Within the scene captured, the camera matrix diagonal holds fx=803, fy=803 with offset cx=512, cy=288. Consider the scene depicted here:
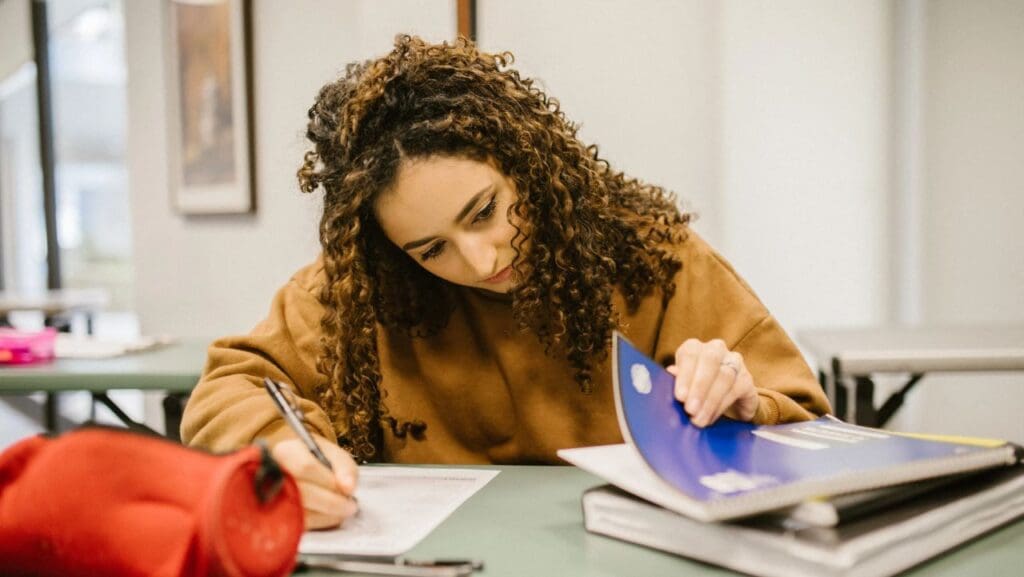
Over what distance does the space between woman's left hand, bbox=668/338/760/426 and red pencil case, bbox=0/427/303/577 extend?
1.30 ft

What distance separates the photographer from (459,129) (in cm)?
101

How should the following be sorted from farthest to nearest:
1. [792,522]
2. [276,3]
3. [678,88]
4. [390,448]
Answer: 1. [276,3]
2. [678,88]
3. [390,448]
4. [792,522]

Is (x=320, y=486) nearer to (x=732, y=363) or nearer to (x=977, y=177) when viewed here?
(x=732, y=363)

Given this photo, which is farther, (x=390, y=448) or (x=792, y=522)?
(x=390, y=448)

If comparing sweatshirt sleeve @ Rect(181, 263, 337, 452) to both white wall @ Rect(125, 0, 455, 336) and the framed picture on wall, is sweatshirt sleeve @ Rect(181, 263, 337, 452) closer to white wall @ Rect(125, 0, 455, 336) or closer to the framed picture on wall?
white wall @ Rect(125, 0, 455, 336)

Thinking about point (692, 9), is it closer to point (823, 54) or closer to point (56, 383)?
point (823, 54)

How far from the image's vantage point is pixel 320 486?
729 mm

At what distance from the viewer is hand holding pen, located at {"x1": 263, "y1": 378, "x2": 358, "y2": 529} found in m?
0.72

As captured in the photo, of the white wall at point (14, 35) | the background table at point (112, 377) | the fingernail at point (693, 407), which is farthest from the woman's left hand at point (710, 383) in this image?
the white wall at point (14, 35)

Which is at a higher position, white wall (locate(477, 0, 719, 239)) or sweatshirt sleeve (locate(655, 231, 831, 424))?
white wall (locate(477, 0, 719, 239))

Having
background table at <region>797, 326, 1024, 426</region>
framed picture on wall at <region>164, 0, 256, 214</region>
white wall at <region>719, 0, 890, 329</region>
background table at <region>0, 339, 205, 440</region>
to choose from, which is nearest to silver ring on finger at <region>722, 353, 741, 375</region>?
background table at <region>797, 326, 1024, 426</region>

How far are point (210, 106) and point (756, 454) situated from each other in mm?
2879

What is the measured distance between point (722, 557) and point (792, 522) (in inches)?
2.4

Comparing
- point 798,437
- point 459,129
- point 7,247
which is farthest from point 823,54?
point 7,247
